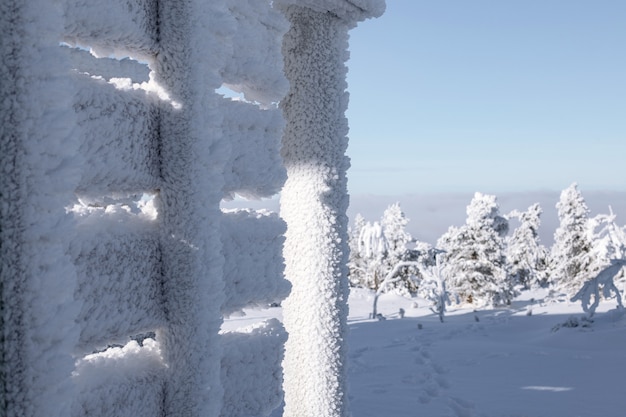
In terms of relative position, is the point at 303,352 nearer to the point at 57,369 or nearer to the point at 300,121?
the point at 300,121

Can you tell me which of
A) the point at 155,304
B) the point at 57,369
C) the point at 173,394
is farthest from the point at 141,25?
the point at 173,394

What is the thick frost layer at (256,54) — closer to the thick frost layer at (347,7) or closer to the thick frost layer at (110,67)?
the thick frost layer at (110,67)

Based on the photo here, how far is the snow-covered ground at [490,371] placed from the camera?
14.5ft

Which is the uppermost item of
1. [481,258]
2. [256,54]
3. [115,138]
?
[256,54]

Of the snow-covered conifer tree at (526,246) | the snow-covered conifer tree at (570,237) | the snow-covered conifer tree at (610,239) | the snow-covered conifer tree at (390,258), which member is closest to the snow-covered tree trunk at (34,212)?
the snow-covered conifer tree at (610,239)

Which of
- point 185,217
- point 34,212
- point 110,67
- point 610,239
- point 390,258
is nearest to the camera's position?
point 34,212

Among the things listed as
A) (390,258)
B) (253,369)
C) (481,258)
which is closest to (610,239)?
(481,258)

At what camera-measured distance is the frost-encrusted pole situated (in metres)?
2.43

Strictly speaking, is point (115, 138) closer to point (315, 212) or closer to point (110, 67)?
point (110, 67)

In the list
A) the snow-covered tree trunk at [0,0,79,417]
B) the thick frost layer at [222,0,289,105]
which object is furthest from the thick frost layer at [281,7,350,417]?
the snow-covered tree trunk at [0,0,79,417]

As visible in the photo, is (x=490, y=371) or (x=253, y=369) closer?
(x=253, y=369)

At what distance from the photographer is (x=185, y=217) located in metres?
1.48

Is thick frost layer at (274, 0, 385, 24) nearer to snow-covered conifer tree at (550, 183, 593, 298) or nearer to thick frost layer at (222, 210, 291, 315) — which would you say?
thick frost layer at (222, 210, 291, 315)

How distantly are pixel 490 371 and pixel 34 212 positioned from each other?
227 inches
